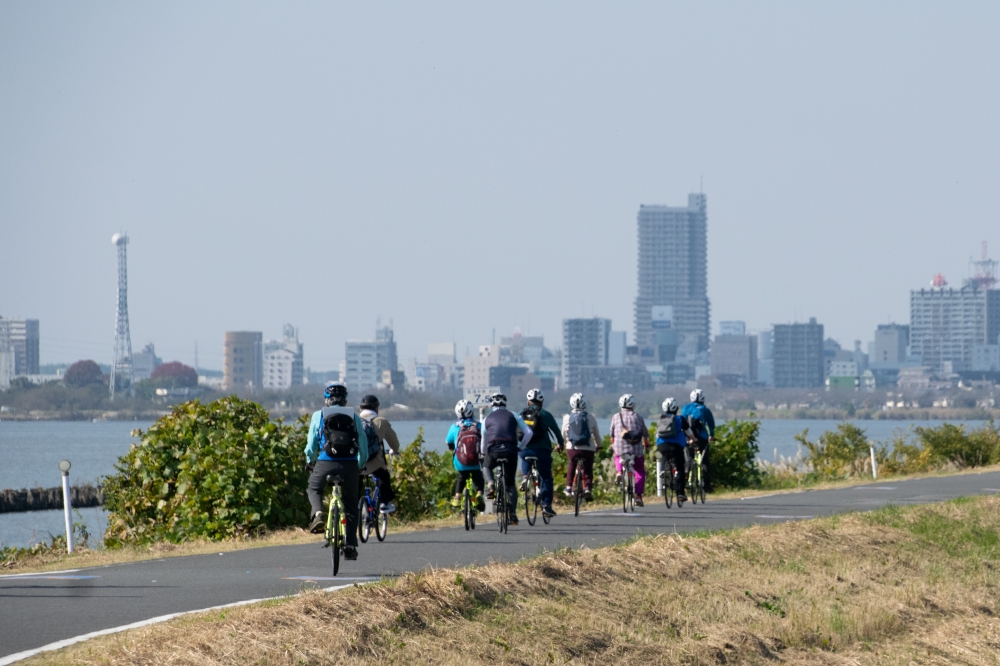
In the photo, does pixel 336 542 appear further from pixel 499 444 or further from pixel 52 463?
pixel 52 463

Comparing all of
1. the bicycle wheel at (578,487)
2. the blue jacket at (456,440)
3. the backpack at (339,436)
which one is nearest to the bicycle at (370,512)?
the blue jacket at (456,440)

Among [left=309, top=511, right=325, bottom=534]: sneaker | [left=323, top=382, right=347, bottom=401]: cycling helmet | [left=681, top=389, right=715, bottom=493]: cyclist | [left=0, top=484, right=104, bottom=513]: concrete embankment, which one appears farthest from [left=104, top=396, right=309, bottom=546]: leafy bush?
[left=0, top=484, right=104, bottom=513]: concrete embankment

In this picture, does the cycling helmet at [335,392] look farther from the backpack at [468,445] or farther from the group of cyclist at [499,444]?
the backpack at [468,445]

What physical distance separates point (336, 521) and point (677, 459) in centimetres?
1081

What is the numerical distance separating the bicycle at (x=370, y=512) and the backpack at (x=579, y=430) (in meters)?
5.45

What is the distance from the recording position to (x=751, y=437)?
32.3 metres

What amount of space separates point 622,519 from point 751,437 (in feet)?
36.7

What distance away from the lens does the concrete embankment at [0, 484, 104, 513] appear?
53766 mm

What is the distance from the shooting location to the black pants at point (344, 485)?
14297mm

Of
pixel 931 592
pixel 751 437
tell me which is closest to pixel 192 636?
pixel 931 592

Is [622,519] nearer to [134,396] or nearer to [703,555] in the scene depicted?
[703,555]

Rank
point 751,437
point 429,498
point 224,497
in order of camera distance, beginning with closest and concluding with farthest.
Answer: point 224,497 → point 429,498 → point 751,437

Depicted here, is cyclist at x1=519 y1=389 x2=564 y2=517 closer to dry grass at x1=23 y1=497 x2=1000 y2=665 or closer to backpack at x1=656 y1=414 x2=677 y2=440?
dry grass at x1=23 y1=497 x2=1000 y2=665

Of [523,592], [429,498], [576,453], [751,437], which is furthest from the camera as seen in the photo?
[751,437]
